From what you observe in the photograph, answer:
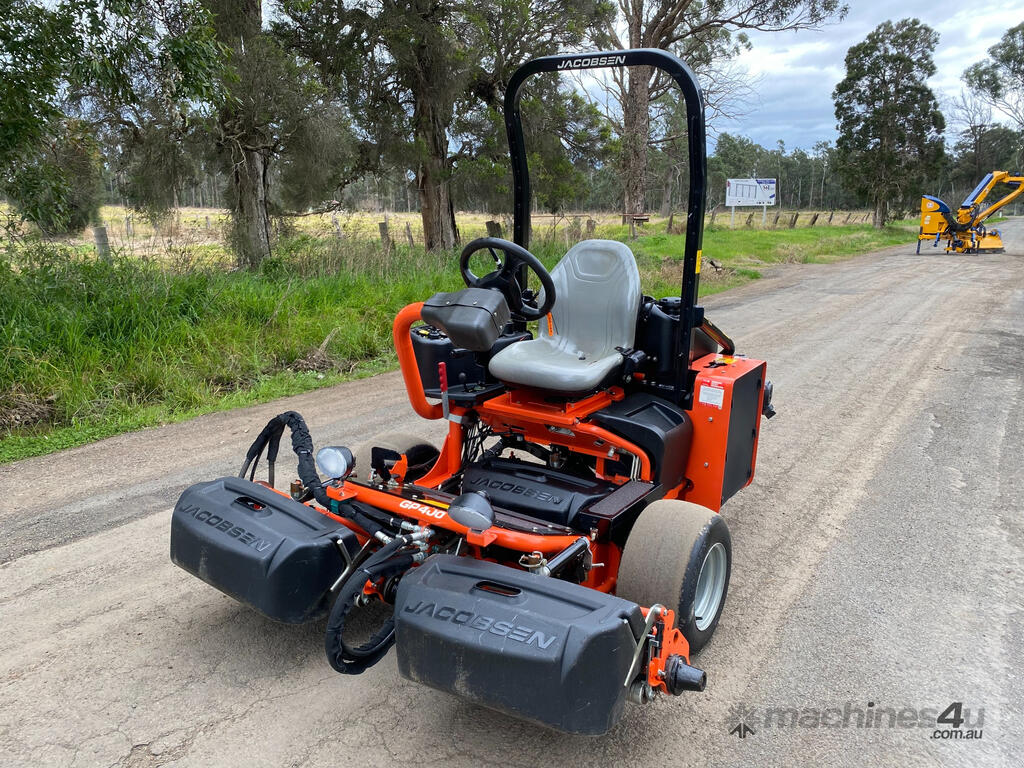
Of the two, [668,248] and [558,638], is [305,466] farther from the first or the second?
[668,248]

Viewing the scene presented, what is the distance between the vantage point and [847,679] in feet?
9.56

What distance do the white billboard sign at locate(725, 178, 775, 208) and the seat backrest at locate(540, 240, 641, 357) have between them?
2998 centimetres

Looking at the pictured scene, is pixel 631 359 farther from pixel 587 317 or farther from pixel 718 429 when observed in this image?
pixel 718 429

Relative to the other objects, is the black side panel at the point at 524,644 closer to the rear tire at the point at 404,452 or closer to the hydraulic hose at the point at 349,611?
the hydraulic hose at the point at 349,611

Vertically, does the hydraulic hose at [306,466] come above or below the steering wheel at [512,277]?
below

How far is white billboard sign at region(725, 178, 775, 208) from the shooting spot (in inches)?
1268

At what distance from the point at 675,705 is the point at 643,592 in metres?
0.45

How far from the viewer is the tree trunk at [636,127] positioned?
1912 centimetres

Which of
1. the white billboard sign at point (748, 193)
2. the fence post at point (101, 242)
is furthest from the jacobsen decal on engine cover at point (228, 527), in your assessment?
the white billboard sign at point (748, 193)

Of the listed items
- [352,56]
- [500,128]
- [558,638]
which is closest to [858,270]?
[500,128]

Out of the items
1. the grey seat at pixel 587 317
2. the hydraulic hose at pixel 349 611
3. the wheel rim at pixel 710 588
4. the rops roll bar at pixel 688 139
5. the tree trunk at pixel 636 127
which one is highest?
the tree trunk at pixel 636 127

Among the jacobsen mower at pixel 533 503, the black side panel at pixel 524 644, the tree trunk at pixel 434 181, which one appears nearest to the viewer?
the black side panel at pixel 524 644

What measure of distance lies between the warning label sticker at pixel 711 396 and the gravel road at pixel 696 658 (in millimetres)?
898
